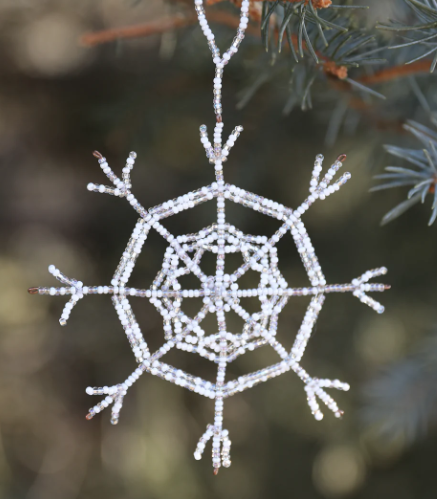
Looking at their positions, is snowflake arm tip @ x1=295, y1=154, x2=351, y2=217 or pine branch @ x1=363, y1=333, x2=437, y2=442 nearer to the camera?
snowflake arm tip @ x1=295, y1=154, x2=351, y2=217

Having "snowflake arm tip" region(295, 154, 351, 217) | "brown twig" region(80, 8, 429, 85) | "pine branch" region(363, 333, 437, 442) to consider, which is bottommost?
"pine branch" region(363, 333, 437, 442)

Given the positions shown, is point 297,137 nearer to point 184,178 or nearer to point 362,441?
point 184,178

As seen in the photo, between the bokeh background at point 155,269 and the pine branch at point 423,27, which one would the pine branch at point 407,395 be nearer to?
the bokeh background at point 155,269

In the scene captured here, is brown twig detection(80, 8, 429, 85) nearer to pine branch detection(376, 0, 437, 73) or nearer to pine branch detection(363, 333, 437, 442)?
pine branch detection(376, 0, 437, 73)

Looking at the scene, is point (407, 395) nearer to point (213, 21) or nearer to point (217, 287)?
point (217, 287)

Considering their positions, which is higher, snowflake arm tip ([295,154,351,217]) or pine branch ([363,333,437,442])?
snowflake arm tip ([295,154,351,217])

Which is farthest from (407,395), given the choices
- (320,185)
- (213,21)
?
(213,21)

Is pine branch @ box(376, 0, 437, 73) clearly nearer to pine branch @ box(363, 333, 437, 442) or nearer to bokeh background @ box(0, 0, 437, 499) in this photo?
bokeh background @ box(0, 0, 437, 499)

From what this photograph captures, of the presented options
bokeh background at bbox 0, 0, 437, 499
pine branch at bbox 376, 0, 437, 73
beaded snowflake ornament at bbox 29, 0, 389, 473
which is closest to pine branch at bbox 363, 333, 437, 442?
bokeh background at bbox 0, 0, 437, 499
